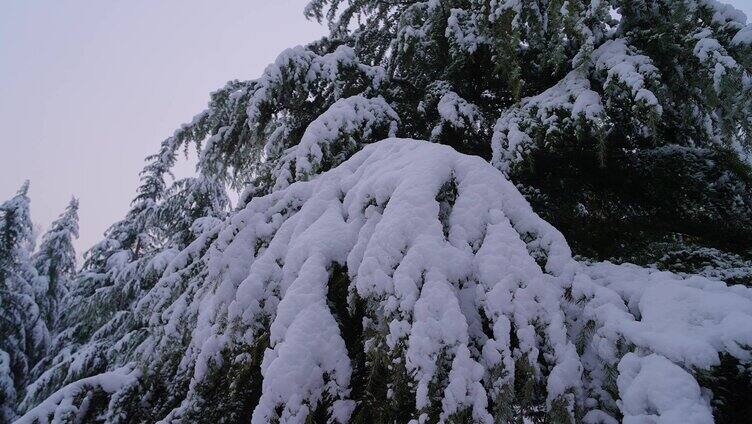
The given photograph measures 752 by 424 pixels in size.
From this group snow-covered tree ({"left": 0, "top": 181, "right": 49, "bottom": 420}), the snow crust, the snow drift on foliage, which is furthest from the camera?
snow-covered tree ({"left": 0, "top": 181, "right": 49, "bottom": 420})

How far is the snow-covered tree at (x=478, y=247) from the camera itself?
109 cm

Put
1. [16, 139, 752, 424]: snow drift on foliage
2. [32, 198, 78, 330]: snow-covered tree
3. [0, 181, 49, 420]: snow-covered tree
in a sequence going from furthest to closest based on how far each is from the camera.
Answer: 1. [32, 198, 78, 330]: snow-covered tree
2. [0, 181, 49, 420]: snow-covered tree
3. [16, 139, 752, 424]: snow drift on foliage

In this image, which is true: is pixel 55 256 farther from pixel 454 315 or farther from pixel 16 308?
pixel 454 315

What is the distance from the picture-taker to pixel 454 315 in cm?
114

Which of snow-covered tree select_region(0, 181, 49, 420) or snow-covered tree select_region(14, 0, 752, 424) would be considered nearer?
snow-covered tree select_region(14, 0, 752, 424)

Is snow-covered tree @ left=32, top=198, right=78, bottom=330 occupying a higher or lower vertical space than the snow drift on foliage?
higher

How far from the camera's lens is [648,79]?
2.17 meters

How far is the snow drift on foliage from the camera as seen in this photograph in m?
1.04

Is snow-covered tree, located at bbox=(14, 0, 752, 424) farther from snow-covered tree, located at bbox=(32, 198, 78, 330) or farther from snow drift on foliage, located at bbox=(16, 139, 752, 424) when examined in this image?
snow-covered tree, located at bbox=(32, 198, 78, 330)

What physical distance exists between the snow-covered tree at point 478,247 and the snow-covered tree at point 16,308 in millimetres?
9841

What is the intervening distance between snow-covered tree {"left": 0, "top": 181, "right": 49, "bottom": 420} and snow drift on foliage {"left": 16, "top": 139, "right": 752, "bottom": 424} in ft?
37.6

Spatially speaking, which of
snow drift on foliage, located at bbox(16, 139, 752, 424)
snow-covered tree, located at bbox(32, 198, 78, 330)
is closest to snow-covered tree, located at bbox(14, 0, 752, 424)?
snow drift on foliage, located at bbox(16, 139, 752, 424)

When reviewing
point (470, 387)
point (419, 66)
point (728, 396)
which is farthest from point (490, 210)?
point (419, 66)

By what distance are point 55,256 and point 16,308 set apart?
3.10 meters
